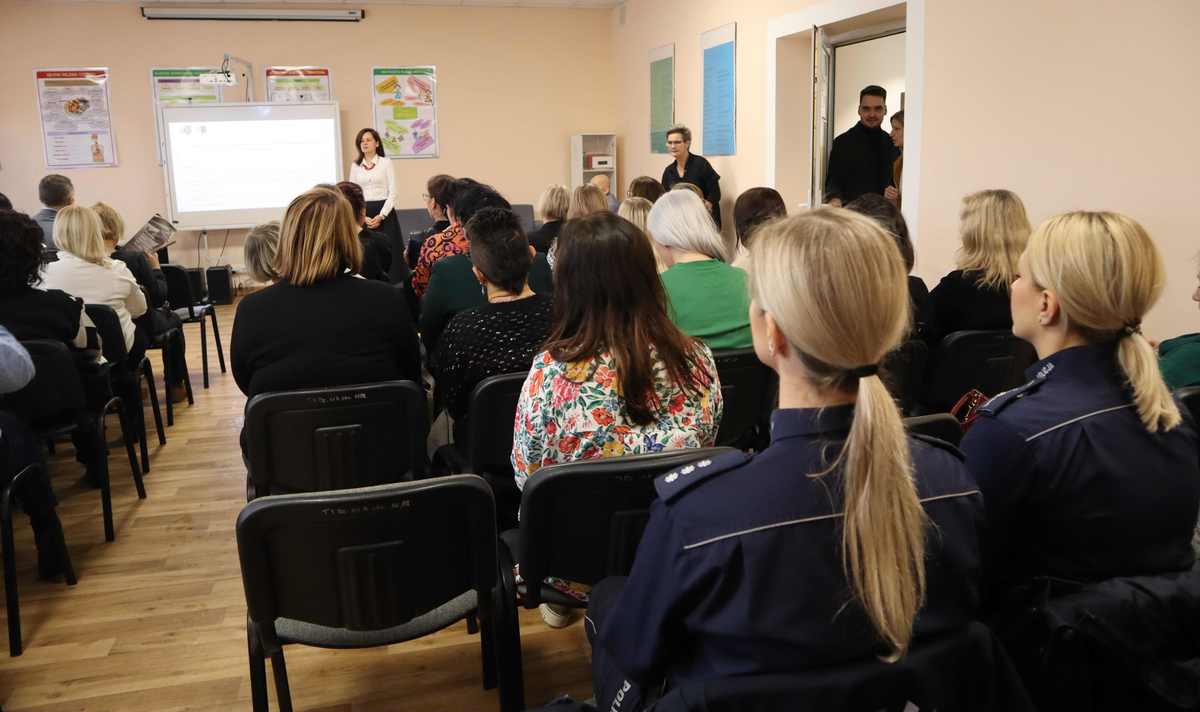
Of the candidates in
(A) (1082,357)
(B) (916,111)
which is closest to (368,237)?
(B) (916,111)

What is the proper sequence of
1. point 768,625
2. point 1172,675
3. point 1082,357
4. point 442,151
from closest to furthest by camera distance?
1. point 768,625
2. point 1172,675
3. point 1082,357
4. point 442,151

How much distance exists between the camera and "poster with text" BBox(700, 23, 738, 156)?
22.0 feet

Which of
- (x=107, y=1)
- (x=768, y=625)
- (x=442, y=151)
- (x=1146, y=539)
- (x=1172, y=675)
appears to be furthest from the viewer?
(x=442, y=151)

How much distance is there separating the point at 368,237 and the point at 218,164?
4.83 metres

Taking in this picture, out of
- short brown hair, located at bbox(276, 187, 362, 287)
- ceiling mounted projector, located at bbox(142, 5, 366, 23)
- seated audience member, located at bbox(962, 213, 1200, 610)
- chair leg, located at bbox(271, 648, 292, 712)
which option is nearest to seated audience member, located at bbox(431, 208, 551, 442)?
short brown hair, located at bbox(276, 187, 362, 287)

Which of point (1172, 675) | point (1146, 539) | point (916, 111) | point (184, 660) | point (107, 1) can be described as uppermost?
point (107, 1)

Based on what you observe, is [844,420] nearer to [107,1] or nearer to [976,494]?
[976,494]

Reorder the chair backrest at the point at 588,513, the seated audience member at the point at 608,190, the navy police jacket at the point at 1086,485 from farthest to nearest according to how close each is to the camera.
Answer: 1. the seated audience member at the point at 608,190
2. the chair backrest at the point at 588,513
3. the navy police jacket at the point at 1086,485

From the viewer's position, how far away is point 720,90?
6.95m

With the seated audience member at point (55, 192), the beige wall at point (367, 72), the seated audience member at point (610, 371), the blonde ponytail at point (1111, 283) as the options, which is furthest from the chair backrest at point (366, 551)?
the beige wall at point (367, 72)

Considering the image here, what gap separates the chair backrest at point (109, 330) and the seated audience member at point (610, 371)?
7.81ft

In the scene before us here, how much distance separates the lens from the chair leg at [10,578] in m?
2.36

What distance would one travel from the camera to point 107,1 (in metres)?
8.23

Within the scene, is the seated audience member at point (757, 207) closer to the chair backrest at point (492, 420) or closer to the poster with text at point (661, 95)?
the chair backrest at point (492, 420)
